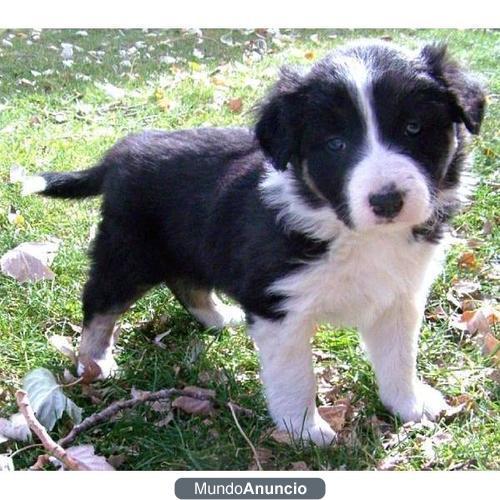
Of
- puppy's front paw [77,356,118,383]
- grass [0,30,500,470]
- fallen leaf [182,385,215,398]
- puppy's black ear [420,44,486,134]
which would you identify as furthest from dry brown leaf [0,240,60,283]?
puppy's black ear [420,44,486,134]

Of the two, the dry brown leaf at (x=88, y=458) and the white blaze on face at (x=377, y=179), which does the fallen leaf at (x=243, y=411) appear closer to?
the dry brown leaf at (x=88, y=458)

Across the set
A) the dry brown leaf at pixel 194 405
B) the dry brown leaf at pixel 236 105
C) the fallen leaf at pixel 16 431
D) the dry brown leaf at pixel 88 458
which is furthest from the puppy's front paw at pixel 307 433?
the dry brown leaf at pixel 236 105

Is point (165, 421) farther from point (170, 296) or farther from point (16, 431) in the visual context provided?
point (170, 296)

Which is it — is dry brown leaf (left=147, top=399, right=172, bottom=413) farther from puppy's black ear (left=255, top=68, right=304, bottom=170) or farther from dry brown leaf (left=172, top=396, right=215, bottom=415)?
puppy's black ear (left=255, top=68, right=304, bottom=170)

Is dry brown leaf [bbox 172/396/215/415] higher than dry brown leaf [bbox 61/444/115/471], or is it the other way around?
dry brown leaf [bbox 61/444/115/471]
